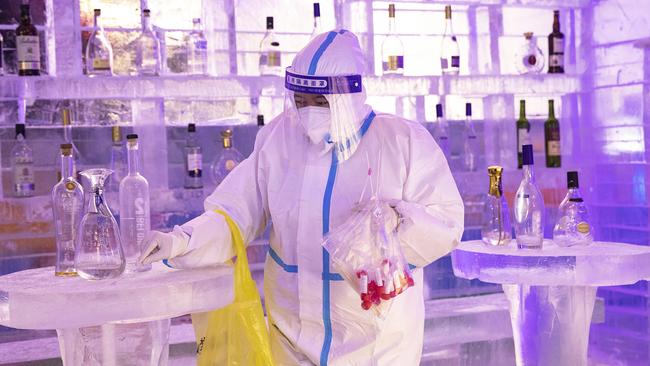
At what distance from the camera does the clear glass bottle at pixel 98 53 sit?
310 centimetres

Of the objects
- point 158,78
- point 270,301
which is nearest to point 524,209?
point 270,301

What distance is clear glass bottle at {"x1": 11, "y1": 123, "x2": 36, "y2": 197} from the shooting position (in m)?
3.06

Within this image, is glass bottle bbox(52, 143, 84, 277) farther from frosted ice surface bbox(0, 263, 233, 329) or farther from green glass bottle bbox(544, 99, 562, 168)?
green glass bottle bbox(544, 99, 562, 168)

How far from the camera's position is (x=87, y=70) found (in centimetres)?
313

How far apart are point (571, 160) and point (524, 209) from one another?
153 centimetres

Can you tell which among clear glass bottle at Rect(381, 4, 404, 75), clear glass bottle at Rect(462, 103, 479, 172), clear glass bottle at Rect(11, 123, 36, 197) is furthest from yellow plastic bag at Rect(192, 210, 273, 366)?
clear glass bottle at Rect(462, 103, 479, 172)

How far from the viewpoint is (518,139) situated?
3861 mm

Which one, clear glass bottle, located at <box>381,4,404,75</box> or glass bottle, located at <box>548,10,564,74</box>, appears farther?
glass bottle, located at <box>548,10,564,74</box>

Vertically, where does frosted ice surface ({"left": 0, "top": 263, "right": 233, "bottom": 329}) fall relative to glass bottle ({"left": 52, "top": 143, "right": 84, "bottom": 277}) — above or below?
below

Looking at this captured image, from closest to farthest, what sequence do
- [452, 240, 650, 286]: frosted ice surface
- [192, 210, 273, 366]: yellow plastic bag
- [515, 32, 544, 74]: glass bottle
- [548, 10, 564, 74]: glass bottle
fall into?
1. [192, 210, 273, 366]: yellow plastic bag
2. [452, 240, 650, 286]: frosted ice surface
3. [548, 10, 564, 74]: glass bottle
4. [515, 32, 544, 74]: glass bottle

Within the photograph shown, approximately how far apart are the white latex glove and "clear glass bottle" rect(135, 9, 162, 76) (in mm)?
1487

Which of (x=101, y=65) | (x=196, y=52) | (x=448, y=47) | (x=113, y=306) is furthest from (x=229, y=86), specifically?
(x=113, y=306)

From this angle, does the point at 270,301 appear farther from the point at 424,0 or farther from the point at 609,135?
the point at 609,135

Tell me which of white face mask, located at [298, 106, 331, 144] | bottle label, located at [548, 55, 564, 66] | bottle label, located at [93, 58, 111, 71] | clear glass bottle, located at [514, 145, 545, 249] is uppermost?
bottle label, located at [548, 55, 564, 66]
